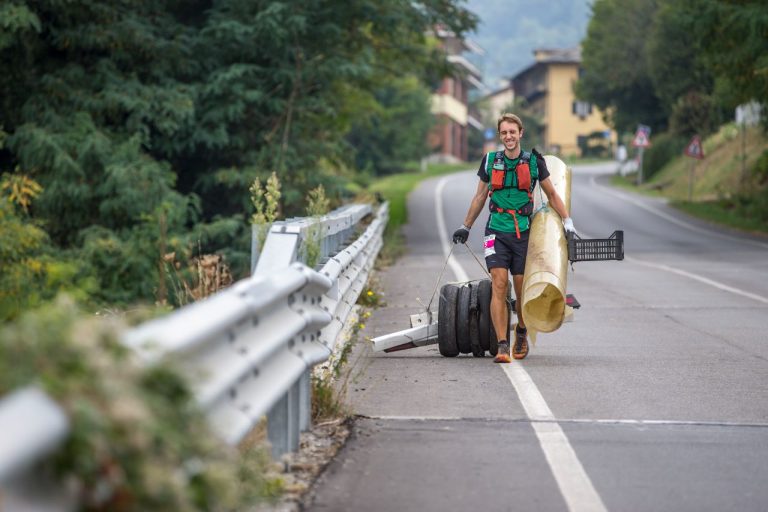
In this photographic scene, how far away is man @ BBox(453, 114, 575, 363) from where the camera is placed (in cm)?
1012

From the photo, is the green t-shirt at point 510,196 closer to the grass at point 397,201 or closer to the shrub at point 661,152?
the grass at point 397,201

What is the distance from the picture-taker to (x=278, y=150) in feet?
91.9

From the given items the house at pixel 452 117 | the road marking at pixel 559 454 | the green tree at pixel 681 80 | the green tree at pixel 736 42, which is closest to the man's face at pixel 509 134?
the road marking at pixel 559 454

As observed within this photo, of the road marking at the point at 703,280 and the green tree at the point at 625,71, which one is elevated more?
the green tree at the point at 625,71

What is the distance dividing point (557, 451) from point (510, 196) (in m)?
3.83

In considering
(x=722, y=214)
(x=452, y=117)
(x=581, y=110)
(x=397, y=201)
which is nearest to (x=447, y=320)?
(x=722, y=214)

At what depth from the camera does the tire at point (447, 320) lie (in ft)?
33.9

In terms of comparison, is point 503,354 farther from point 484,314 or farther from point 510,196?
point 510,196

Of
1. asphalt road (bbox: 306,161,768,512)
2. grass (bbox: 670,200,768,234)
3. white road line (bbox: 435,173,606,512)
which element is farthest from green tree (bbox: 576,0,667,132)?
white road line (bbox: 435,173,606,512)

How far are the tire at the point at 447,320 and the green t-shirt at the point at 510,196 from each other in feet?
1.97

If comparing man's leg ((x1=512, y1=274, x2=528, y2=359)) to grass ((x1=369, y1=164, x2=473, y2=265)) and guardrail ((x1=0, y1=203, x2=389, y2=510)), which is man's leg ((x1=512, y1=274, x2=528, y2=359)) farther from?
grass ((x1=369, y1=164, x2=473, y2=265))

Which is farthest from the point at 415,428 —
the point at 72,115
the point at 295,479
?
the point at 72,115

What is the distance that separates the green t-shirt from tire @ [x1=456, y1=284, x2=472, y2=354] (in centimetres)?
55

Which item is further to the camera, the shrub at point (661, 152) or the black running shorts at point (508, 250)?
the shrub at point (661, 152)
